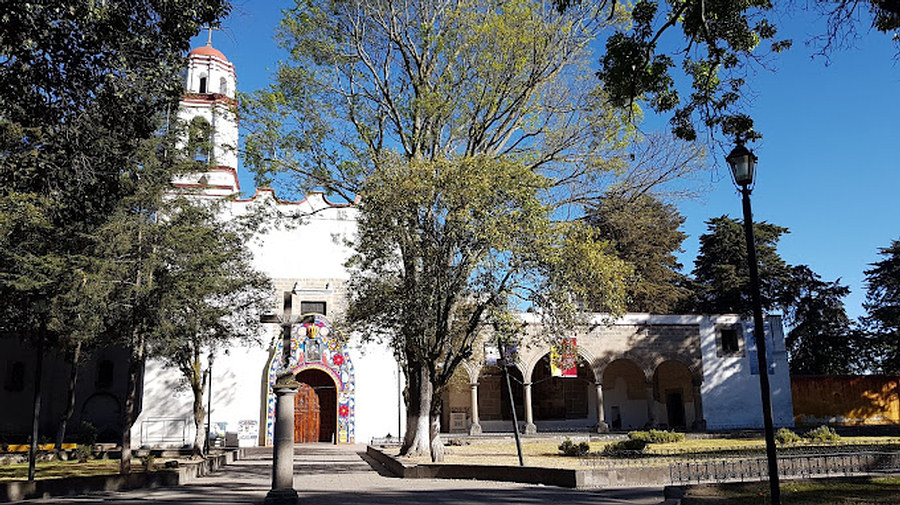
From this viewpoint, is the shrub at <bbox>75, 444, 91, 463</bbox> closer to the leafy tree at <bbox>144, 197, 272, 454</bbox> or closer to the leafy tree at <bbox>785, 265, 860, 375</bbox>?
the leafy tree at <bbox>144, 197, 272, 454</bbox>

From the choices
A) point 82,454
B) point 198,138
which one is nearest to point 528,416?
point 82,454

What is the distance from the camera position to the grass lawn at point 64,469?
15.9 meters

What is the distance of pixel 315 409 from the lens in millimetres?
28453

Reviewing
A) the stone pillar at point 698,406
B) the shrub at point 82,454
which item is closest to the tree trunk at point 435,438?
the shrub at point 82,454

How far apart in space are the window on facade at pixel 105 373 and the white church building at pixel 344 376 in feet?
0.14

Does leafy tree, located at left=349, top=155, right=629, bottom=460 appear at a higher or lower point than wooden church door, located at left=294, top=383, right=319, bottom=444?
higher

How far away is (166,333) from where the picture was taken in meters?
16.3

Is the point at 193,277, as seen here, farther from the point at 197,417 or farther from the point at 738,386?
the point at 738,386

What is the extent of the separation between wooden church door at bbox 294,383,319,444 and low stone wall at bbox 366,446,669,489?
569 inches

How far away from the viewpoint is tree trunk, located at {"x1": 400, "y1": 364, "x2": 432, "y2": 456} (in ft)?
57.7

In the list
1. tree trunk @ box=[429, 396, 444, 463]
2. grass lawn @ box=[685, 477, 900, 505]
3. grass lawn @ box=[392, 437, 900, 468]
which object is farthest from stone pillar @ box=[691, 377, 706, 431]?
grass lawn @ box=[685, 477, 900, 505]

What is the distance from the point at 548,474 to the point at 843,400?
27229 millimetres

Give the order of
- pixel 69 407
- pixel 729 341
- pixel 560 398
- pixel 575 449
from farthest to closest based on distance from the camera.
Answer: pixel 560 398 → pixel 729 341 → pixel 69 407 → pixel 575 449

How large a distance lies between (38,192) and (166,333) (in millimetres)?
6661
